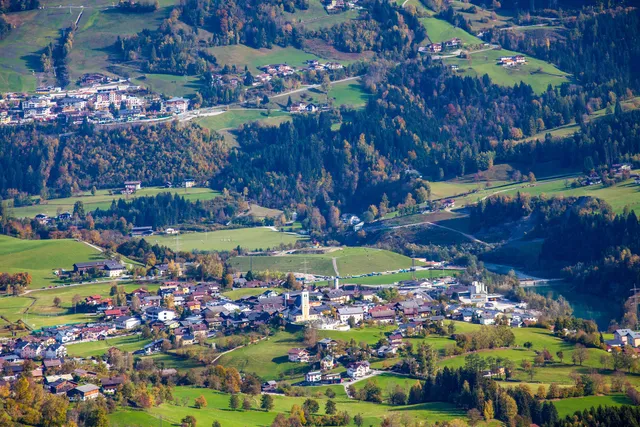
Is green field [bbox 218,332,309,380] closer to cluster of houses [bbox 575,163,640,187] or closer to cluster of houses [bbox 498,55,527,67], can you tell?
cluster of houses [bbox 575,163,640,187]


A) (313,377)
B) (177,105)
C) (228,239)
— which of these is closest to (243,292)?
(228,239)

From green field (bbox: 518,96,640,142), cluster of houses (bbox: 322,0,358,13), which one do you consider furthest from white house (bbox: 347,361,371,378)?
cluster of houses (bbox: 322,0,358,13)

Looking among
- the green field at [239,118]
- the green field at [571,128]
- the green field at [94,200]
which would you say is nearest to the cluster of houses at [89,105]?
the green field at [239,118]

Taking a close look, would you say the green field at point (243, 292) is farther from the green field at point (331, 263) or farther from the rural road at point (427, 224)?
the rural road at point (427, 224)

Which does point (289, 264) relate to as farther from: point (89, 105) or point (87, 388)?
point (89, 105)

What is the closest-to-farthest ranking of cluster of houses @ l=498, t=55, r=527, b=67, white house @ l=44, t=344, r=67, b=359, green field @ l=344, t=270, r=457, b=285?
1. white house @ l=44, t=344, r=67, b=359
2. green field @ l=344, t=270, r=457, b=285
3. cluster of houses @ l=498, t=55, r=527, b=67
